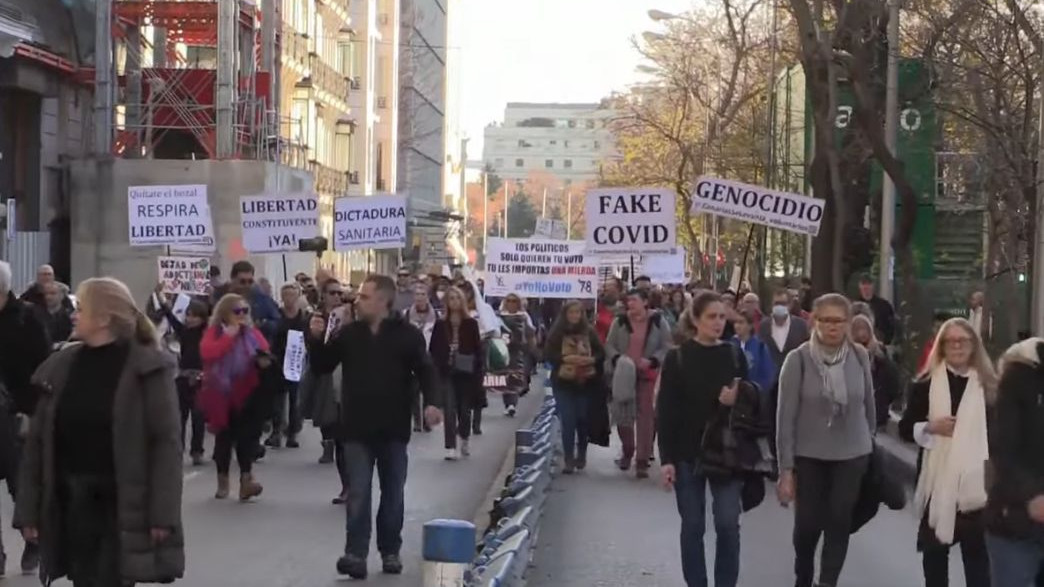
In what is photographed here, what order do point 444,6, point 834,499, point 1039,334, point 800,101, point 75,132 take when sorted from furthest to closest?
point 444,6 → point 800,101 → point 75,132 → point 1039,334 → point 834,499

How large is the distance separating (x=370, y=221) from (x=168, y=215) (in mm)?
3487

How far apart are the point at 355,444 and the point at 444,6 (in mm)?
99358

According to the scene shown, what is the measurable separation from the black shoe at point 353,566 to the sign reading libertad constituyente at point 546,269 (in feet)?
49.3

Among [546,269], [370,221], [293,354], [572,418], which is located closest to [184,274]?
[370,221]

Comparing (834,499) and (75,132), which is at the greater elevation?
(75,132)

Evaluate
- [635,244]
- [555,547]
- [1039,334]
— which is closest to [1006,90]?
[635,244]

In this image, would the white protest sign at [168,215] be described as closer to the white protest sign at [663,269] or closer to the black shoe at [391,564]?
the white protest sign at [663,269]

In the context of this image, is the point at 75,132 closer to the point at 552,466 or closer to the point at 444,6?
the point at 552,466

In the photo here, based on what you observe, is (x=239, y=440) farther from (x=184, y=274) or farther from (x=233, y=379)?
(x=184, y=274)

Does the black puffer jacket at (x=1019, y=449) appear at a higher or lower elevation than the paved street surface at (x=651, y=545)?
higher

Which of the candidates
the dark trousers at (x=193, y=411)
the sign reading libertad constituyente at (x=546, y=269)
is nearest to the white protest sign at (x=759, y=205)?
the sign reading libertad constituyente at (x=546, y=269)

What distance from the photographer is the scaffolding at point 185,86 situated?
4009 centimetres

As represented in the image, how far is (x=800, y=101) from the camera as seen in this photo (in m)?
46.1

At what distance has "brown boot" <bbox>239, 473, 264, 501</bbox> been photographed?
15.4 metres
